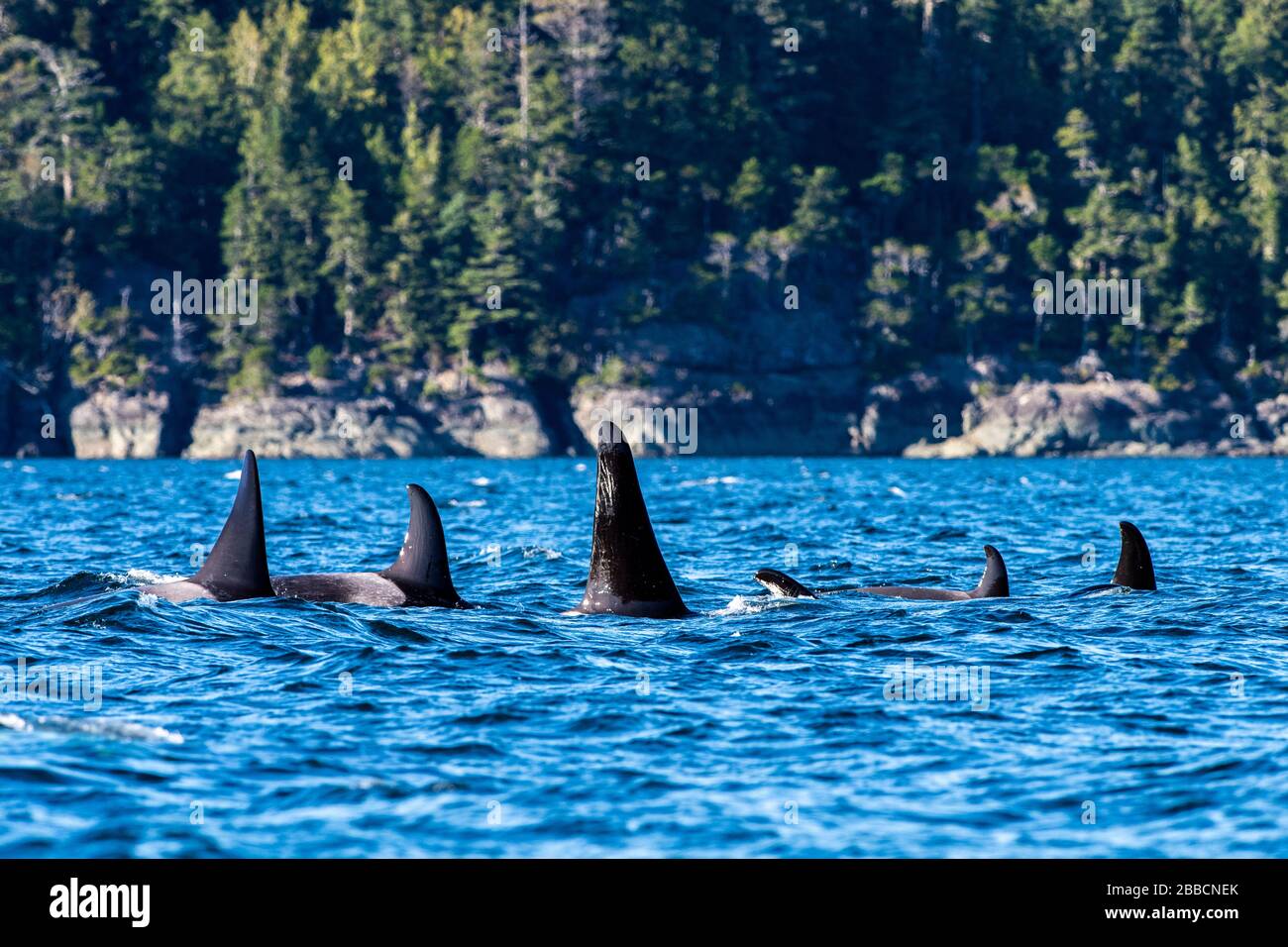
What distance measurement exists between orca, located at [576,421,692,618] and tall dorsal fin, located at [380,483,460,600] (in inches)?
54.8

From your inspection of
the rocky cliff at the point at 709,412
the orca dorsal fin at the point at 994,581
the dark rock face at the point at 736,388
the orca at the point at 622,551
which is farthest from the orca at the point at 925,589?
the dark rock face at the point at 736,388

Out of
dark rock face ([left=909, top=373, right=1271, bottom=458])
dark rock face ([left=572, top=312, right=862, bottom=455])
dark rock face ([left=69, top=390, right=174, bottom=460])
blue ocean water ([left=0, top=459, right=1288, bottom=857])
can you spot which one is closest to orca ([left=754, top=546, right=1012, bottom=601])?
blue ocean water ([left=0, top=459, right=1288, bottom=857])

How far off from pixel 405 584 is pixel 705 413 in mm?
95572

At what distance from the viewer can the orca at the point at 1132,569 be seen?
61.3 feet

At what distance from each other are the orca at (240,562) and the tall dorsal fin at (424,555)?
4.33 ft

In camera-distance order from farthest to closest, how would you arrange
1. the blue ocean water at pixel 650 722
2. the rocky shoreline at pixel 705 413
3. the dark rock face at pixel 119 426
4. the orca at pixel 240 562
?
the rocky shoreline at pixel 705 413
the dark rock face at pixel 119 426
the orca at pixel 240 562
the blue ocean water at pixel 650 722

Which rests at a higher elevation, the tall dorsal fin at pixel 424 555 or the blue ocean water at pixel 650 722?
the tall dorsal fin at pixel 424 555

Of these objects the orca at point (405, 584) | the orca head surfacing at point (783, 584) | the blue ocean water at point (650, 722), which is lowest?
the blue ocean water at point (650, 722)

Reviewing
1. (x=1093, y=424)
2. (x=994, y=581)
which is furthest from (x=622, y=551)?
(x=1093, y=424)

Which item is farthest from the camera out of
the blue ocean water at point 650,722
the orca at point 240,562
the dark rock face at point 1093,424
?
the dark rock face at point 1093,424

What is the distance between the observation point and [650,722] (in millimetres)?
11328

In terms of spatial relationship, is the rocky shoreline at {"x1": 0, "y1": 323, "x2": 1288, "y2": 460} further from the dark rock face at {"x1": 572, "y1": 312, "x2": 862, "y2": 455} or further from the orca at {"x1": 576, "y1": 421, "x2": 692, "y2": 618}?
the orca at {"x1": 576, "y1": 421, "x2": 692, "y2": 618}

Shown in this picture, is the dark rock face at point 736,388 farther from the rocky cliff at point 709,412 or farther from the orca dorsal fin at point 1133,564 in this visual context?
the orca dorsal fin at point 1133,564

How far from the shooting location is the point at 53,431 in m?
106
